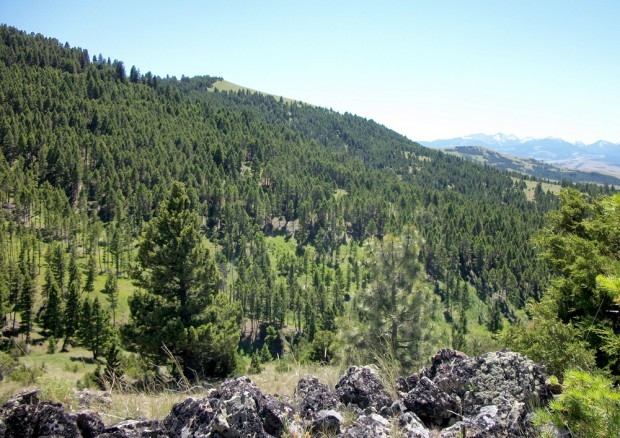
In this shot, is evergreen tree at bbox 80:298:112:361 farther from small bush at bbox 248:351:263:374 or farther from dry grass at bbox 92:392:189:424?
dry grass at bbox 92:392:189:424

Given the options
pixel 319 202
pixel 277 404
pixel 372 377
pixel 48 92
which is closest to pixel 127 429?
pixel 277 404

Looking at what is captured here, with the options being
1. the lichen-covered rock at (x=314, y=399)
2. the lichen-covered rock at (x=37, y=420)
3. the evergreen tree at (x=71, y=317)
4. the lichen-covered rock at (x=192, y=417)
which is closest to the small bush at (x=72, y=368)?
the evergreen tree at (x=71, y=317)

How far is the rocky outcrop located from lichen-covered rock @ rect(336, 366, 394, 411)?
2 cm

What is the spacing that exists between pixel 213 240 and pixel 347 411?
13268 cm

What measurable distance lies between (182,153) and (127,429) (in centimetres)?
17457

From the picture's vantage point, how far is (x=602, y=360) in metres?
8.28

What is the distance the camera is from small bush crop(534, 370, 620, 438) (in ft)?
10.7

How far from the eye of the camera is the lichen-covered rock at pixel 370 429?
4.29 m

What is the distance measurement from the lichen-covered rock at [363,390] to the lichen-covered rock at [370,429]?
0.98m

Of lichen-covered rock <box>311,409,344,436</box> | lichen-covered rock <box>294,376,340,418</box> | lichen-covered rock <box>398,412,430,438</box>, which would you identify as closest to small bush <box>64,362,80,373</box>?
lichen-covered rock <box>294,376,340,418</box>

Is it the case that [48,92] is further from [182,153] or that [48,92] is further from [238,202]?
[238,202]

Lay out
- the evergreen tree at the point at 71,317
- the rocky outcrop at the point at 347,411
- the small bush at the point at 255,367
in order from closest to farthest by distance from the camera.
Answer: the rocky outcrop at the point at 347,411, the small bush at the point at 255,367, the evergreen tree at the point at 71,317

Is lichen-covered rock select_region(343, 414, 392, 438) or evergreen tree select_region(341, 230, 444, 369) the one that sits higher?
lichen-covered rock select_region(343, 414, 392, 438)

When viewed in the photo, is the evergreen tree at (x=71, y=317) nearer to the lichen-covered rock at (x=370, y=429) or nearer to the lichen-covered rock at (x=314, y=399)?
the lichen-covered rock at (x=314, y=399)
